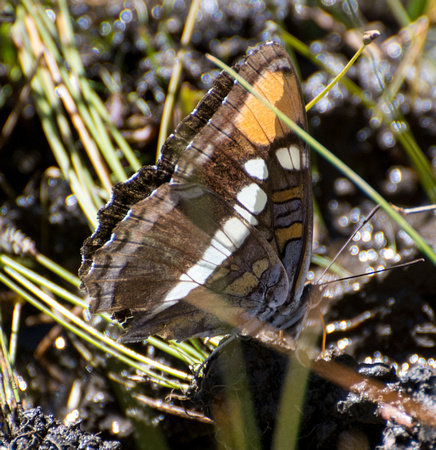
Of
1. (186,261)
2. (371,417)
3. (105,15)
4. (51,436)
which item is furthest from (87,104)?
(371,417)

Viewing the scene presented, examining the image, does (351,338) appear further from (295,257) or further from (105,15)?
(105,15)

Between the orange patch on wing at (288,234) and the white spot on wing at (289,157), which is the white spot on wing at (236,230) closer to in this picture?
the orange patch on wing at (288,234)

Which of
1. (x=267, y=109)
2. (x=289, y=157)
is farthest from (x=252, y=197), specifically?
(x=267, y=109)

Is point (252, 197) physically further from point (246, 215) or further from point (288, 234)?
point (288, 234)

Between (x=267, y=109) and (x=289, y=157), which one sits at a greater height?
(x=267, y=109)

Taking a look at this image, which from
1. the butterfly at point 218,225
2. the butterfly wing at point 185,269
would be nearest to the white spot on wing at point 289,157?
the butterfly at point 218,225

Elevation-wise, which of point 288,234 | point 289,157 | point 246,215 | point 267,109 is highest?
point 267,109

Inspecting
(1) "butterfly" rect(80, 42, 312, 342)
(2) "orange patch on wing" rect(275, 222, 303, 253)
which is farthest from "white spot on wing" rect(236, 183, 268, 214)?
(2) "orange patch on wing" rect(275, 222, 303, 253)
